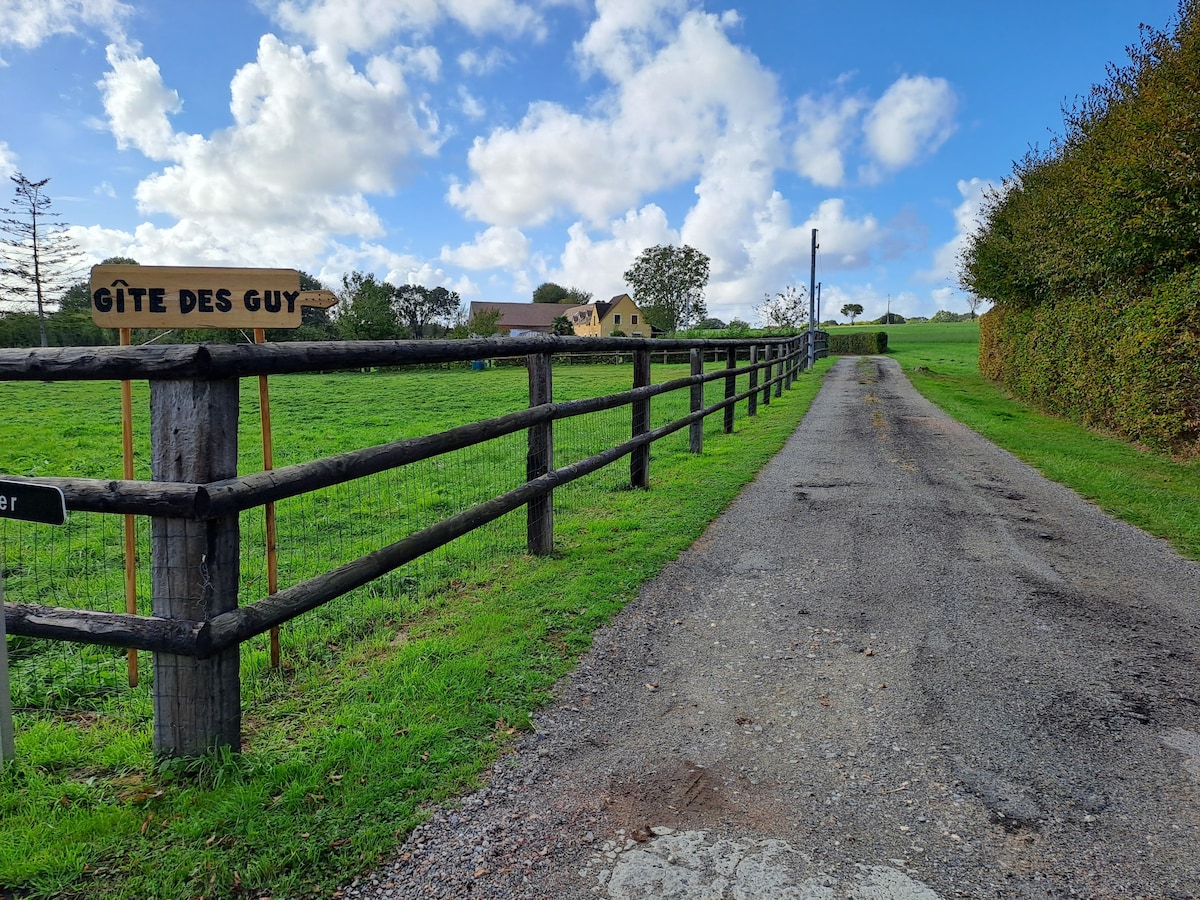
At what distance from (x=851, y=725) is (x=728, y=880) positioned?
1.05m

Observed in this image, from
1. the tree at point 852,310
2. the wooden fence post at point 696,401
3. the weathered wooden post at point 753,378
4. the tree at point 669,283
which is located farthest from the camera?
the tree at point 852,310

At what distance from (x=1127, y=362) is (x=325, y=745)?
12631mm

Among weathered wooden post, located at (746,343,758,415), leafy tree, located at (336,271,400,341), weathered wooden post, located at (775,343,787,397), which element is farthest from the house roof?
weathered wooden post, located at (746,343,758,415)

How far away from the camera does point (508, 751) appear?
8.85 feet

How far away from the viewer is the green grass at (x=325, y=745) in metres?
2.06

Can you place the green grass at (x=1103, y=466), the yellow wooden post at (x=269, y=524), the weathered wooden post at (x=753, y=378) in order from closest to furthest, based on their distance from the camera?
the yellow wooden post at (x=269, y=524)
the green grass at (x=1103, y=466)
the weathered wooden post at (x=753, y=378)

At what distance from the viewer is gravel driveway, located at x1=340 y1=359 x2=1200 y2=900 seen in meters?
2.08

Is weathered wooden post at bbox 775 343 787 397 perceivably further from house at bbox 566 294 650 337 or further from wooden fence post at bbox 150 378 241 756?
house at bbox 566 294 650 337

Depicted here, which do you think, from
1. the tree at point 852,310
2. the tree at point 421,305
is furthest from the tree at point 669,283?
the tree at point 852,310

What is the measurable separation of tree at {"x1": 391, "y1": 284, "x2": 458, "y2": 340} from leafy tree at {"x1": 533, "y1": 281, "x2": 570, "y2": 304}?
558 inches

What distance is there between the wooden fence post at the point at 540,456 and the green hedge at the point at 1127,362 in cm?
909

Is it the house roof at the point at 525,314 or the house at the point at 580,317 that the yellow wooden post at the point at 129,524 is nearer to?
the house at the point at 580,317

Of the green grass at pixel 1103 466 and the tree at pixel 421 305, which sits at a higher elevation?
the tree at pixel 421 305

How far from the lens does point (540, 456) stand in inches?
196
